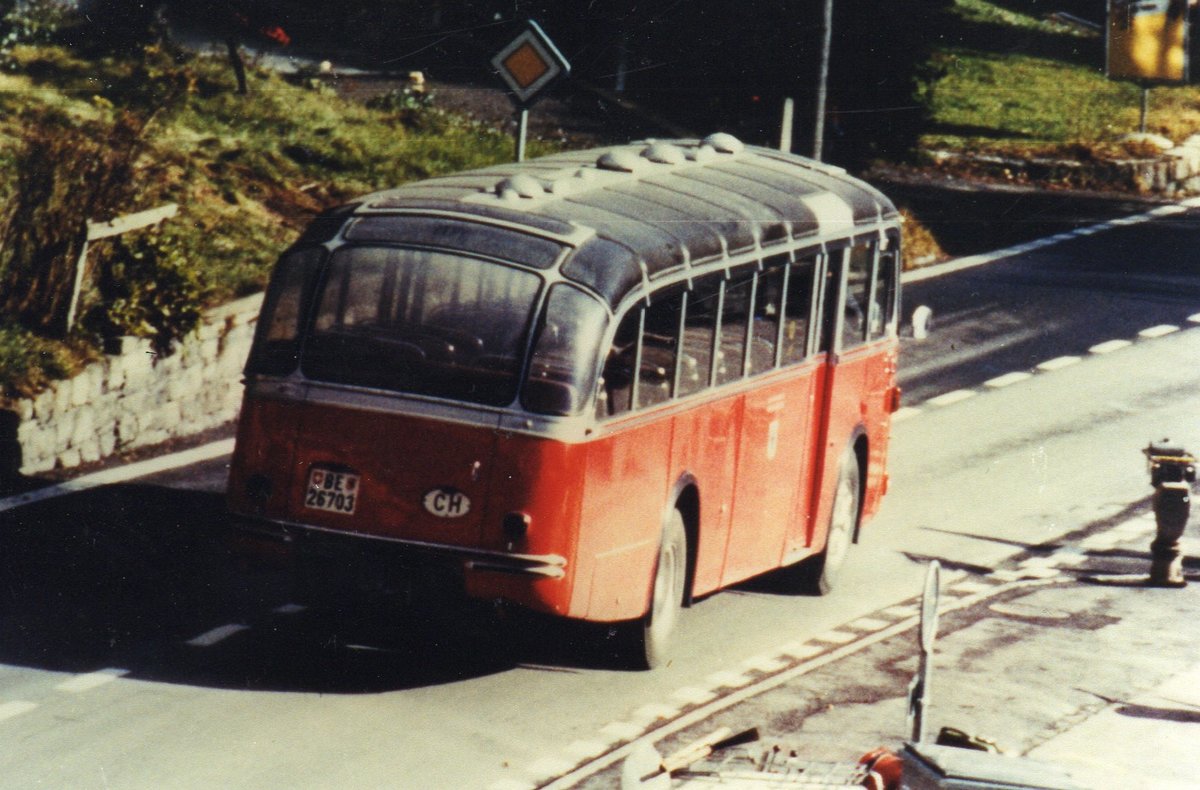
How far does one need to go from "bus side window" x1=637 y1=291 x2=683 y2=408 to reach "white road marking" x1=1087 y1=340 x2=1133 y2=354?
550 inches

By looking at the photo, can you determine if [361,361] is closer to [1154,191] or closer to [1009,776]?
[1009,776]

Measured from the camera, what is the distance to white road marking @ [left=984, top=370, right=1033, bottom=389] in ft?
80.3

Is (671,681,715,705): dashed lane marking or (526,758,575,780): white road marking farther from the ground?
(671,681,715,705): dashed lane marking

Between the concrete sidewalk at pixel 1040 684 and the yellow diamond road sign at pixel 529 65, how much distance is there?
5.38m

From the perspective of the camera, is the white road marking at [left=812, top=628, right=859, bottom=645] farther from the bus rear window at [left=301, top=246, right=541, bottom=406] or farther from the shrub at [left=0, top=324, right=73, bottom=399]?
the shrub at [left=0, top=324, right=73, bottom=399]

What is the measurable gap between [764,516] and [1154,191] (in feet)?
→ 75.3

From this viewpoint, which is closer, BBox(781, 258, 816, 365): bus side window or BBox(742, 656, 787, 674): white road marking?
BBox(742, 656, 787, 674): white road marking

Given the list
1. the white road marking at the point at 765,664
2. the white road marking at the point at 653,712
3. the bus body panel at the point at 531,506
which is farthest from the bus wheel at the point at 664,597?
the bus body panel at the point at 531,506

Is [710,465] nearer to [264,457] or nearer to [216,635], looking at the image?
[264,457]

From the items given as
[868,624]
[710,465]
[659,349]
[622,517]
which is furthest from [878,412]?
[622,517]

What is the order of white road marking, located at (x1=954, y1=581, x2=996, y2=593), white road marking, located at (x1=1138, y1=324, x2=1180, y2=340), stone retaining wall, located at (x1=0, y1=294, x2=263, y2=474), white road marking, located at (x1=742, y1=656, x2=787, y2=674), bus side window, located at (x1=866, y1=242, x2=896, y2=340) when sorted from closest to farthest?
white road marking, located at (x1=742, y1=656, x2=787, y2=674), white road marking, located at (x1=954, y1=581, x2=996, y2=593), bus side window, located at (x1=866, y1=242, x2=896, y2=340), stone retaining wall, located at (x1=0, y1=294, x2=263, y2=474), white road marking, located at (x1=1138, y1=324, x2=1180, y2=340)

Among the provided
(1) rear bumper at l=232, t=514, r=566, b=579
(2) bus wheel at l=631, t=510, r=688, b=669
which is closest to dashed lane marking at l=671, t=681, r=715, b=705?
(2) bus wheel at l=631, t=510, r=688, b=669

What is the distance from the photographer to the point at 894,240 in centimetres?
1748

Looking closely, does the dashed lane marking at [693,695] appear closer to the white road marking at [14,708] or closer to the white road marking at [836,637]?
the white road marking at [836,637]
